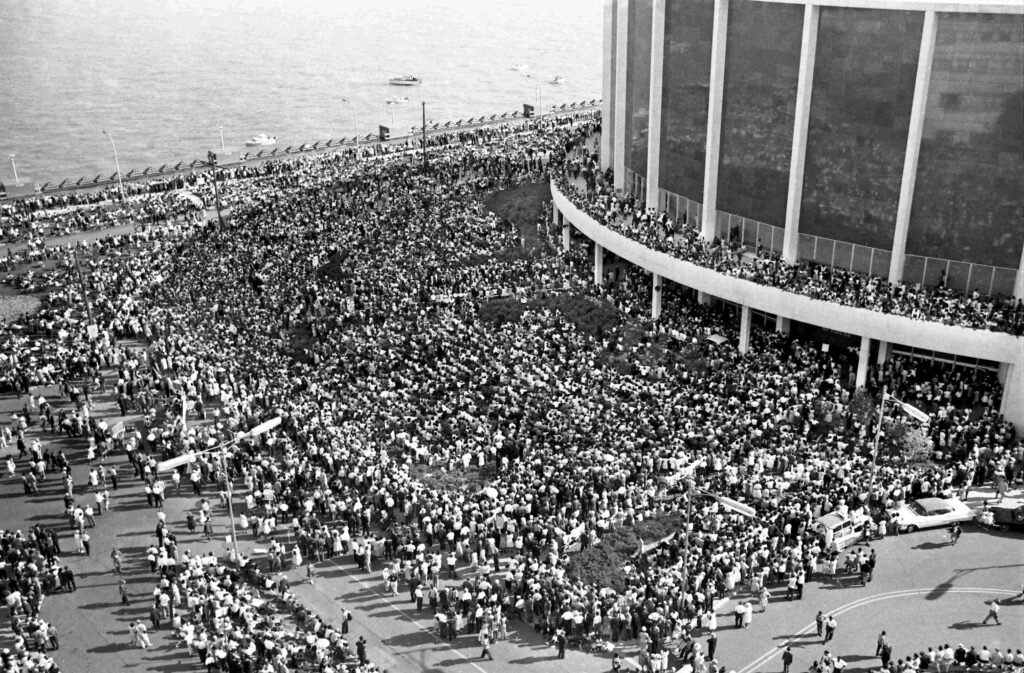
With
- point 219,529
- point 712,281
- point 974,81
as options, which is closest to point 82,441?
point 219,529

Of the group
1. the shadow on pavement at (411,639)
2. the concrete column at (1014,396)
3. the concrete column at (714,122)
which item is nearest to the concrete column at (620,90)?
the concrete column at (714,122)

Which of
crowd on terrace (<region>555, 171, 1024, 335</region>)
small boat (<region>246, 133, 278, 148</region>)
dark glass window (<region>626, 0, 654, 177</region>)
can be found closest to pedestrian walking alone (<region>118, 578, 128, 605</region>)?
crowd on terrace (<region>555, 171, 1024, 335</region>)

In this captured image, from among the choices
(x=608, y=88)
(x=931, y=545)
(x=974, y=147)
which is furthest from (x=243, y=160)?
(x=931, y=545)

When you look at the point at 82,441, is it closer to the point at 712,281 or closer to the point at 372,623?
the point at 372,623

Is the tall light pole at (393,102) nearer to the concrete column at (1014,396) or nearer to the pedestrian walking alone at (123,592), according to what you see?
the concrete column at (1014,396)

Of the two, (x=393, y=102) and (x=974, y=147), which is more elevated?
(x=974, y=147)

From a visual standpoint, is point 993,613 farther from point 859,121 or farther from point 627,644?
point 859,121

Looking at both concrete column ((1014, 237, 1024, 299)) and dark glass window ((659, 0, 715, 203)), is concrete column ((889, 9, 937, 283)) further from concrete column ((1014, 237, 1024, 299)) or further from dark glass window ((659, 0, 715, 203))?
dark glass window ((659, 0, 715, 203))
